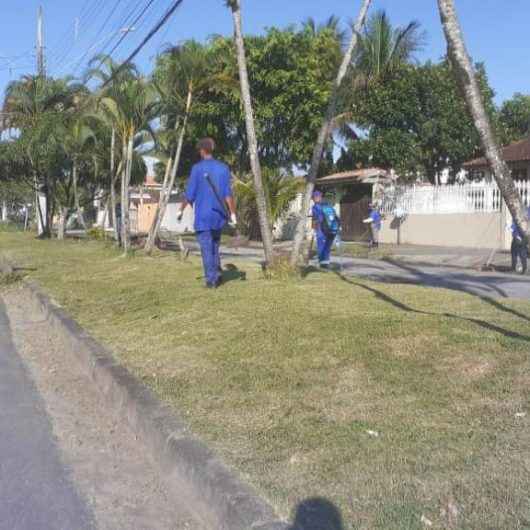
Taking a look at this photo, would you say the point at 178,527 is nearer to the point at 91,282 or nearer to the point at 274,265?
the point at 274,265

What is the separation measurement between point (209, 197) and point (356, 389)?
4849 millimetres

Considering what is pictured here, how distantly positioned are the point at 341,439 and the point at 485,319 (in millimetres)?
3050

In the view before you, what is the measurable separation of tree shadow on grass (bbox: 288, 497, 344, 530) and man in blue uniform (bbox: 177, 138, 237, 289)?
622cm

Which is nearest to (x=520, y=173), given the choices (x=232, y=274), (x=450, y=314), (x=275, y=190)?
(x=275, y=190)

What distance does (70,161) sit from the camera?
30.3 meters

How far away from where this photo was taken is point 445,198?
2466 centimetres

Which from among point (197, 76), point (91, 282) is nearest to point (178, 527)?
point (91, 282)

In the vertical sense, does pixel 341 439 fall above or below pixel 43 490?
above

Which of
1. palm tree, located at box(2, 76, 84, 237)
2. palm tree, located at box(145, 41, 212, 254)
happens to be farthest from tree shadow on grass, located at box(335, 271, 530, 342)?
palm tree, located at box(2, 76, 84, 237)

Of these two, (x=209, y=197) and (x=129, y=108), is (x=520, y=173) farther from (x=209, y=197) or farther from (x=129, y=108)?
(x=209, y=197)

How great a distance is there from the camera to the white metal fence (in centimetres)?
2266

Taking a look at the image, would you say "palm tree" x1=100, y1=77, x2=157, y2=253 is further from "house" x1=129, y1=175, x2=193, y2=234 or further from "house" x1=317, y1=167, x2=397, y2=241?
"house" x1=129, y1=175, x2=193, y2=234

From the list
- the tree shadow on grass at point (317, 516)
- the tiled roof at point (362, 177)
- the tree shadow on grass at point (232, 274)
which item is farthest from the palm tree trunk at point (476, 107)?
the tiled roof at point (362, 177)

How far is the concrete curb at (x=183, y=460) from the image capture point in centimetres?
364
